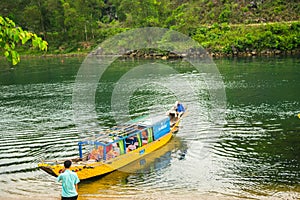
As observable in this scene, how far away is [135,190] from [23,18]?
95.1 meters

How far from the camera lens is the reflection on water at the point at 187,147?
57.2ft

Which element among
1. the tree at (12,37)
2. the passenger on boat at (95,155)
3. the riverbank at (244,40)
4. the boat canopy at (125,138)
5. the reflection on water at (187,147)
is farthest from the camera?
the riverbank at (244,40)

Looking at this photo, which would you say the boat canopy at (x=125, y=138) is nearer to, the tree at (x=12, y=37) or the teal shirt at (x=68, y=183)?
A: the teal shirt at (x=68, y=183)

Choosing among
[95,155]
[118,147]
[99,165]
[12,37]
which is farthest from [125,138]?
[12,37]

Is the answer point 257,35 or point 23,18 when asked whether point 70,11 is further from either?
point 257,35

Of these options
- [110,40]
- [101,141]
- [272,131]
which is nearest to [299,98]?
[272,131]

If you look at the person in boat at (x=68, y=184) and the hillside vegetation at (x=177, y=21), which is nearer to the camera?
the person in boat at (x=68, y=184)

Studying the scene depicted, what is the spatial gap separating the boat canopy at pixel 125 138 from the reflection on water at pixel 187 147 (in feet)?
3.44

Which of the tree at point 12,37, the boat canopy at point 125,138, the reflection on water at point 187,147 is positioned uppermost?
the tree at point 12,37

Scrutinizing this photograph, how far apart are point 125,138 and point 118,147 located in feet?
2.11

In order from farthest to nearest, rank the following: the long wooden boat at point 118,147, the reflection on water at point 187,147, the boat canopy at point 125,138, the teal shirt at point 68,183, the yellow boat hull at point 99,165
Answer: the boat canopy at point 125,138, the long wooden boat at point 118,147, the reflection on water at point 187,147, the yellow boat hull at point 99,165, the teal shirt at point 68,183

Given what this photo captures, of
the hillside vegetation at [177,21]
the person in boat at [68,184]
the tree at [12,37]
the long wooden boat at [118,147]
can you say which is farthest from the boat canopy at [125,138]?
the hillside vegetation at [177,21]

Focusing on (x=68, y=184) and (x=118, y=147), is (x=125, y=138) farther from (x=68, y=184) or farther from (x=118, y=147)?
(x=68, y=184)

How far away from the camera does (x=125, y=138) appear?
65.8ft
